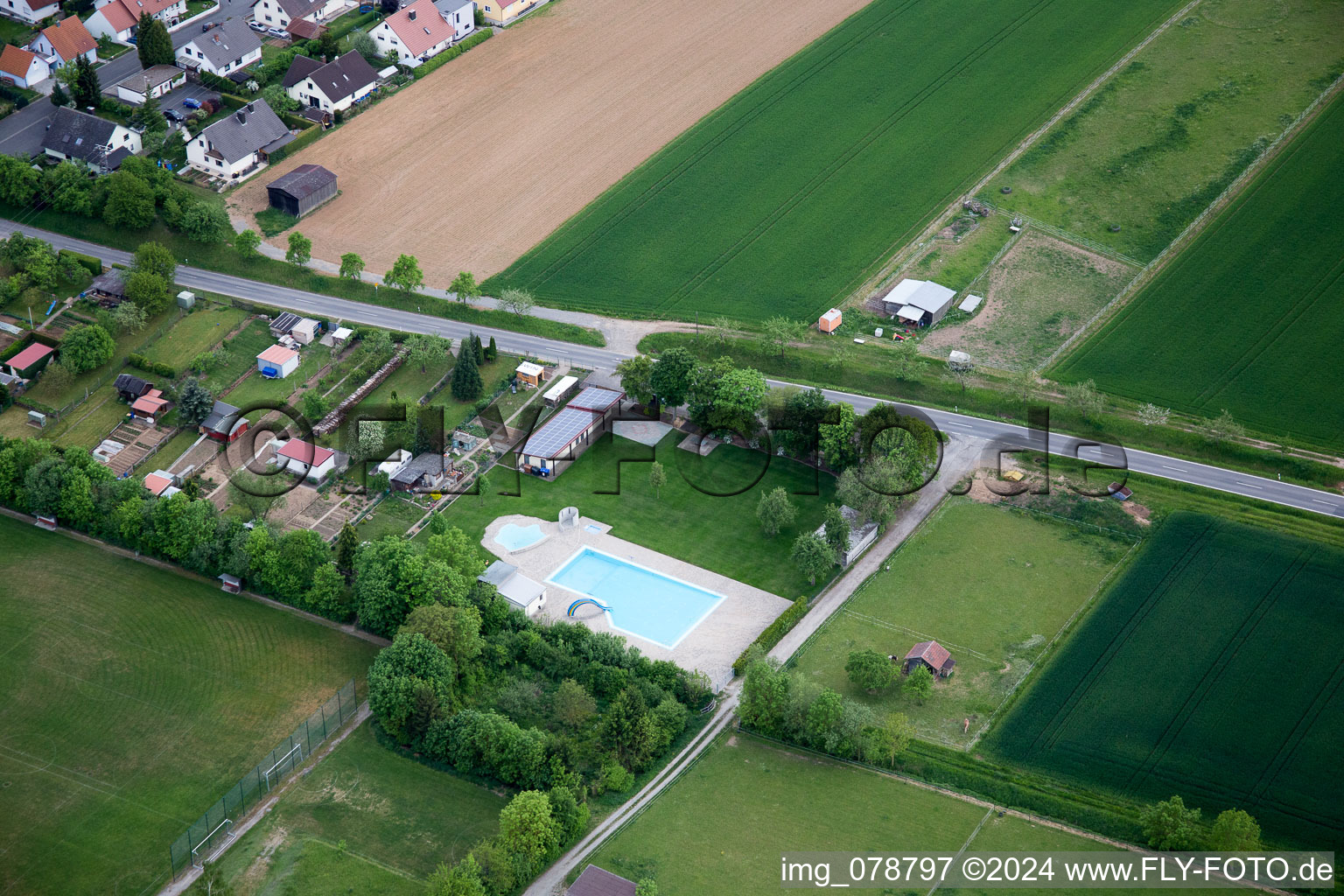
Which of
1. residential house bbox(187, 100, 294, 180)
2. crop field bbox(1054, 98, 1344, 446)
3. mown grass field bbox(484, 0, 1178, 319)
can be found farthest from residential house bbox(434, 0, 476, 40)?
crop field bbox(1054, 98, 1344, 446)

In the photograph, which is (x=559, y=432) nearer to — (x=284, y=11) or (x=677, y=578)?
(x=677, y=578)

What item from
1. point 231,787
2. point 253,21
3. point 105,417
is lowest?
point 231,787

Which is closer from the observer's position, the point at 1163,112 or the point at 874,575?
the point at 874,575

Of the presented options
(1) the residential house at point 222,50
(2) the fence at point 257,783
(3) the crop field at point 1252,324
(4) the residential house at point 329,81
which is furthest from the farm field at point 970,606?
(1) the residential house at point 222,50

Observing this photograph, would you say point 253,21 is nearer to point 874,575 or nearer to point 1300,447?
point 874,575

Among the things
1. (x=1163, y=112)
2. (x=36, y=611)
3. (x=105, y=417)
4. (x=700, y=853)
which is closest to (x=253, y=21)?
(x=105, y=417)

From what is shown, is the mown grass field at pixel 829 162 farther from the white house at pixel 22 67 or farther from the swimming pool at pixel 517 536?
the white house at pixel 22 67

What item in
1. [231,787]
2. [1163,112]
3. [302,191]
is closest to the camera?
[231,787]

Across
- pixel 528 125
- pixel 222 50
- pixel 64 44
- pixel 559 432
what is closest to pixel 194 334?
pixel 559 432
